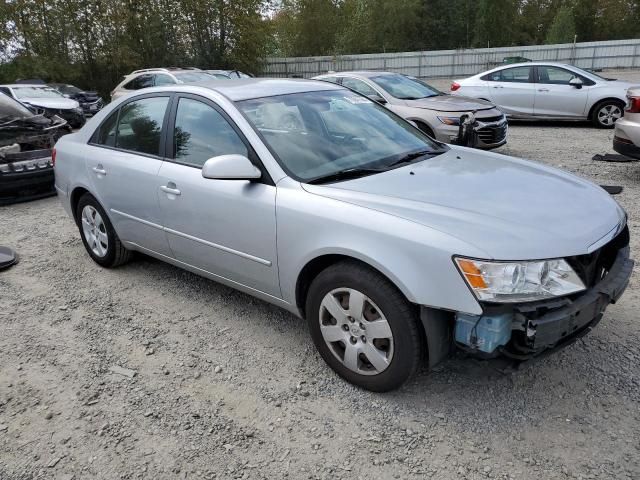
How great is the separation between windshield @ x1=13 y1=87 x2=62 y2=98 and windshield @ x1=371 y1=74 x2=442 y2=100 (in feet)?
32.6

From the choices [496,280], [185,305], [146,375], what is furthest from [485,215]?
[185,305]

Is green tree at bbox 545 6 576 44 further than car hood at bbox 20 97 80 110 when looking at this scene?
Yes

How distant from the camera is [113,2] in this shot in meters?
26.4

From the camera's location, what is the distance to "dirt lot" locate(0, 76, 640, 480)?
7.89 feet

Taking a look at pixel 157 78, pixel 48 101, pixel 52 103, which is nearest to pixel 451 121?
pixel 157 78

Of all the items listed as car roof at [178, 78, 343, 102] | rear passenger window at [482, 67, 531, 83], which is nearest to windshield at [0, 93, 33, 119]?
car roof at [178, 78, 343, 102]

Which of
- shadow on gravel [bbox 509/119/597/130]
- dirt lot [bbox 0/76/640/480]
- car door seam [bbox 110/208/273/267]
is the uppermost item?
car door seam [bbox 110/208/273/267]

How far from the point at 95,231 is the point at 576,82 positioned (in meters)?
9.88

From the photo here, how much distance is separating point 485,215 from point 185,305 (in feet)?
7.74

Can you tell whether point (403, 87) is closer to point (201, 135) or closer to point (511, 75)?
point (511, 75)

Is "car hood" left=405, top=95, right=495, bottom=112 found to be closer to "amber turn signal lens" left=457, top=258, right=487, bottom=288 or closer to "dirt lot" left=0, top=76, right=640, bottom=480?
"dirt lot" left=0, top=76, right=640, bottom=480

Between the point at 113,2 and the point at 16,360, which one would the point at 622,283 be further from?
the point at 113,2

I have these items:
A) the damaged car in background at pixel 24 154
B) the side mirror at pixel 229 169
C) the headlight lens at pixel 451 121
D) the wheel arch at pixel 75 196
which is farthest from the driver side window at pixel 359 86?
the side mirror at pixel 229 169

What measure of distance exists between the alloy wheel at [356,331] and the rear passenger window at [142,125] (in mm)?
1833
